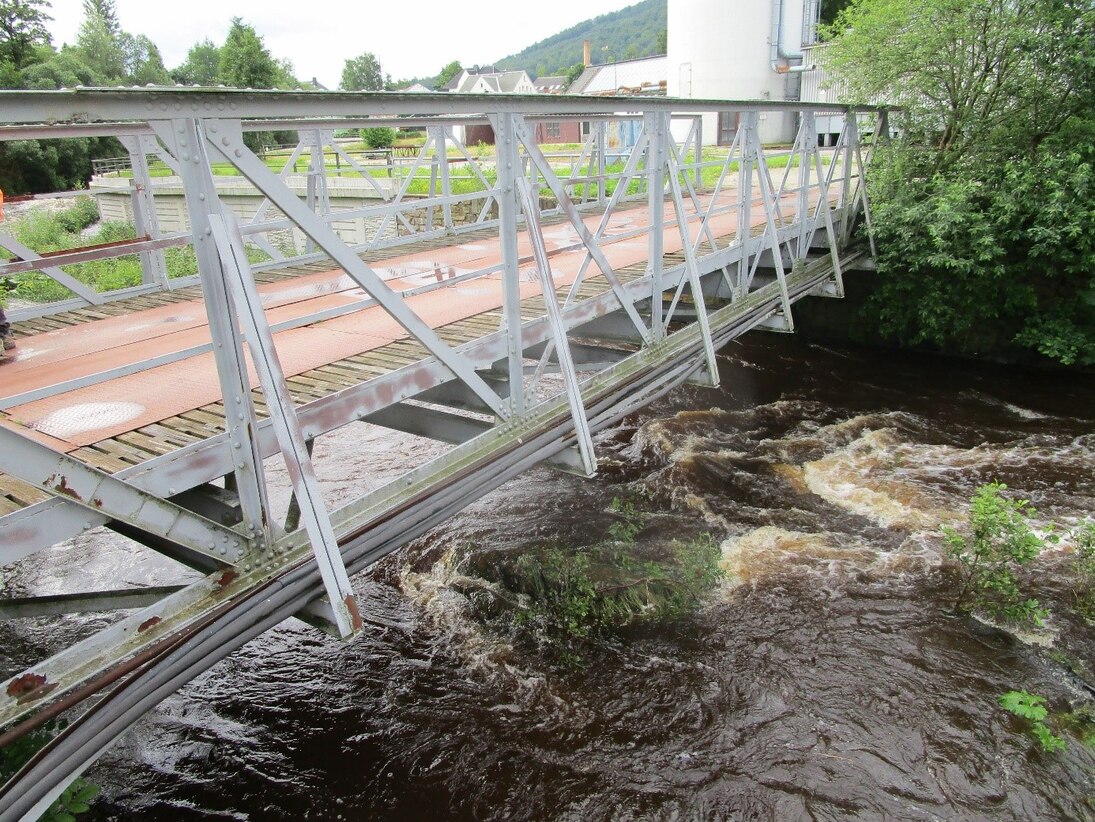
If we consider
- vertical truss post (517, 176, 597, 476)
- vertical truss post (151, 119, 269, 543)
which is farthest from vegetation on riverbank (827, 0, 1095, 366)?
vertical truss post (151, 119, 269, 543)

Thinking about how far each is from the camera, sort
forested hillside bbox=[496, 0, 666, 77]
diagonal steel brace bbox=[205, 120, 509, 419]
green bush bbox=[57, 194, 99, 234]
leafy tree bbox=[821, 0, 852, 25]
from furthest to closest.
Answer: forested hillside bbox=[496, 0, 666, 77], leafy tree bbox=[821, 0, 852, 25], green bush bbox=[57, 194, 99, 234], diagonal steel brace bbox=[205, 120, 509, 419]

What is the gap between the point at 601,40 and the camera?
15650cm

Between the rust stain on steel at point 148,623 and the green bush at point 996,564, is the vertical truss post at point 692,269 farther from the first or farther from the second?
the rust stain on steel at point 148,623

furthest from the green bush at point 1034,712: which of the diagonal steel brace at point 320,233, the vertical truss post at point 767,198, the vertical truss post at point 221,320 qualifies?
the vertical truss post at point 221,320

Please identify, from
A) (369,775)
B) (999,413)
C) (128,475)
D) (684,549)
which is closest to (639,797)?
(369,775)

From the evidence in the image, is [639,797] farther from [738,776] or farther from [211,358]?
[211,358]

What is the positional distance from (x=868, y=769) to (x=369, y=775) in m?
3.50

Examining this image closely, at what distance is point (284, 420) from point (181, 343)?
2.66 m

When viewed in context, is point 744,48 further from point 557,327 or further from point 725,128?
point 557,327

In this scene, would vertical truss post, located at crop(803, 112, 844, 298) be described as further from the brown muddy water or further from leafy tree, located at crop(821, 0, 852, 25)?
leafy tree, located at crop(821, 0, 852, 25)

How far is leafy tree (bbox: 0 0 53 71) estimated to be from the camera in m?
39.5

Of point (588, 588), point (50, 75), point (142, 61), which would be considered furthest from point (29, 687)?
point (142, 61)

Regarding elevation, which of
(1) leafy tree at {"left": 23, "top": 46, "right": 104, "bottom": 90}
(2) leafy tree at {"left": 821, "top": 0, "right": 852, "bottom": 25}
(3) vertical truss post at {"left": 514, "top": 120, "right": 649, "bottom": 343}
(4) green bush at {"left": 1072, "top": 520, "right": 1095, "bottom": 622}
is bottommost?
(4) green bush at {"left": 1072, "top": 520, "right": 1095, "bottom": 622}

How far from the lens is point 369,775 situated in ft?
18.1
